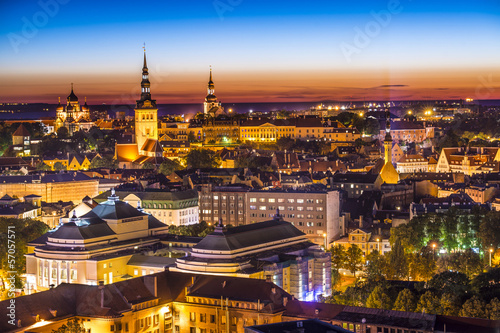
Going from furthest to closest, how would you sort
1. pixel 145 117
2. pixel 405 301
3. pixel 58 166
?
pixel 145 117
pixel 58 166
pixel 405 301

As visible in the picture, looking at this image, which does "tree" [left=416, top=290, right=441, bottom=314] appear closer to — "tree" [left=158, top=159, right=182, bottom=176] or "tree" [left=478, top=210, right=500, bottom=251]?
"tree" [left=478, top=210, right=500, bottom=251]

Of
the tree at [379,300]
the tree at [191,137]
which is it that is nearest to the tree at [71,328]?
the tree at [379,300]

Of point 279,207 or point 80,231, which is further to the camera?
point 279,207

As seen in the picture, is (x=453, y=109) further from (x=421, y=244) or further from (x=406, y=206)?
(x=421, y=244)

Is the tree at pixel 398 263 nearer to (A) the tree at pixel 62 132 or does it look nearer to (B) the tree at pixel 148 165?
(B) the tree at pixel 148 165

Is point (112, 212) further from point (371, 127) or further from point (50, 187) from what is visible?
point (371, 127)

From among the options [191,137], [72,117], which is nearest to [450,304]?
[191,137]
